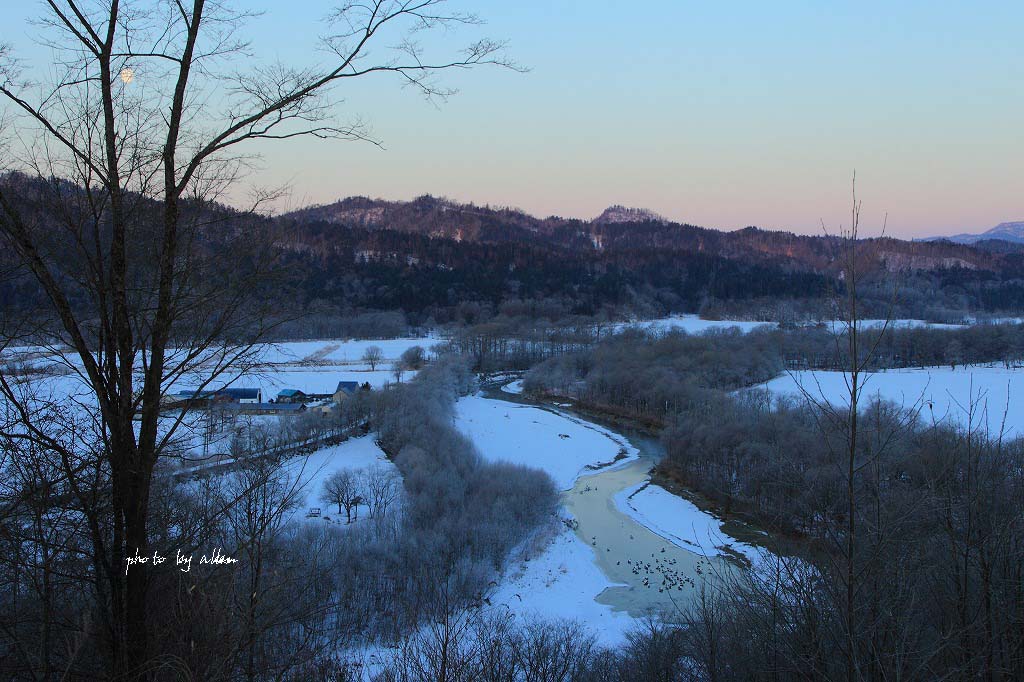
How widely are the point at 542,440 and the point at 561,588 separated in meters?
14.8

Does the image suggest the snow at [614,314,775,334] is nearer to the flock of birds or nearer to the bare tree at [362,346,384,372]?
the bare tree at [362,346,384,372]

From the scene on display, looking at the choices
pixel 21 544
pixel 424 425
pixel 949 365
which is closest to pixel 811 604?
pixel 21 544

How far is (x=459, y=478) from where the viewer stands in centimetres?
2109

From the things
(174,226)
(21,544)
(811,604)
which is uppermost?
(174,226)

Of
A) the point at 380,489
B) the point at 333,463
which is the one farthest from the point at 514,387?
the point at 380,489

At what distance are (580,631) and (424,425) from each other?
54.1 feet

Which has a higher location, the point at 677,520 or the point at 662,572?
the point at 662,572

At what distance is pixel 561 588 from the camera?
47.6ft

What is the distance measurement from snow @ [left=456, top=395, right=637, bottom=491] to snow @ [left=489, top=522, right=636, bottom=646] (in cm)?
619

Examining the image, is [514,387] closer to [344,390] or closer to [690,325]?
[344,390]

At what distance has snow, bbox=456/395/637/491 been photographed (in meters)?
25.7

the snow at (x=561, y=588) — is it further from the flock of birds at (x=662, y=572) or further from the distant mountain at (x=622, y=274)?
the distant mountain at (x=622, y=274)

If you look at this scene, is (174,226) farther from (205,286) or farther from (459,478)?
(459,478)

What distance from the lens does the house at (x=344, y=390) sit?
109 ft
